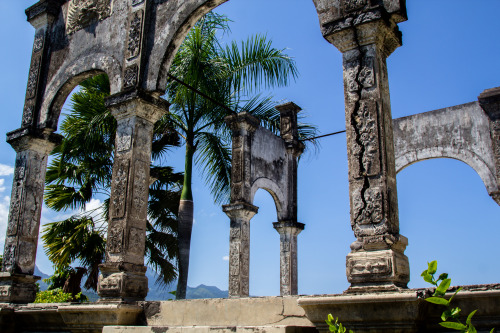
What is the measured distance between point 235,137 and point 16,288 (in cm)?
517

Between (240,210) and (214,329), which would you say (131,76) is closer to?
(214,329)

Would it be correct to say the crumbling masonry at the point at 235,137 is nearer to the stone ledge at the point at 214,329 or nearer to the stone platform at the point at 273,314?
the stone platform at the point at 273,314

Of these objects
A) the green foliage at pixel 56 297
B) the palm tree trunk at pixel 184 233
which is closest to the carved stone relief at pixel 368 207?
the palm tree trunk at pixel 184 233

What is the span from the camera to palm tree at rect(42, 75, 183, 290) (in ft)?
39.1

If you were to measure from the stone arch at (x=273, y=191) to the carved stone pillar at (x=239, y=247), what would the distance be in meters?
0.48

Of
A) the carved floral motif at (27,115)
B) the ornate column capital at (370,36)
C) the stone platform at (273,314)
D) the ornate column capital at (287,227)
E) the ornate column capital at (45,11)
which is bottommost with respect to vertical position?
the stone platform at (273,314)

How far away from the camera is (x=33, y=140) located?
7.63m

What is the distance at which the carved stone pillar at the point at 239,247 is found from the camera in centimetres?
947

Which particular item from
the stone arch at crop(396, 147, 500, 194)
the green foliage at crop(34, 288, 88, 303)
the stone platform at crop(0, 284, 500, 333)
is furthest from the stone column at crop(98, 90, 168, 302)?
the stone arch at crop(396, 147, 500, 194)

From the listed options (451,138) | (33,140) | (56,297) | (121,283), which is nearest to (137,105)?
(121,283)

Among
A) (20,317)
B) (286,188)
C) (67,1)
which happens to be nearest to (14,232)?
(20,317)

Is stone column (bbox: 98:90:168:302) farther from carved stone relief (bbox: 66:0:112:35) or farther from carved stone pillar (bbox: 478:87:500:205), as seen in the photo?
carved stone pillar (bbox: 478:87:500:205)

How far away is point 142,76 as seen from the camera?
6.31 metres

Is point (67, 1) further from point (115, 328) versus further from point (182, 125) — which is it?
point (115, 328)
